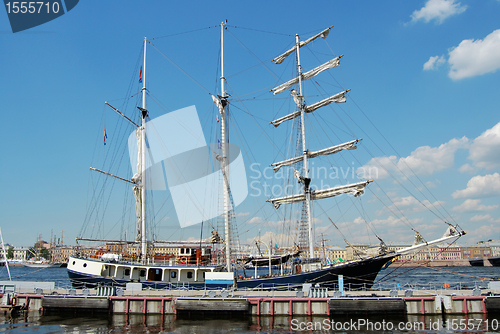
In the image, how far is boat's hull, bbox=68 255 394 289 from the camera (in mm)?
32781

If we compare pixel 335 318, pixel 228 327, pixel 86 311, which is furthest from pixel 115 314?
pixel 335 318

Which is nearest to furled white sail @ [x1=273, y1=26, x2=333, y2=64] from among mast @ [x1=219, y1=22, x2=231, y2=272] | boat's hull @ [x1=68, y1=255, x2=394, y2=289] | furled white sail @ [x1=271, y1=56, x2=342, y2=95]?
furled white sail @ [x1=271, y1=56, x2=342, y2=95]

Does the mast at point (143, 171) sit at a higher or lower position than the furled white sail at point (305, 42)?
lower

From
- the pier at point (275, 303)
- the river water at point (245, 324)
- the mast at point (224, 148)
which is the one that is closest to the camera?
the river water at point (245, 324)

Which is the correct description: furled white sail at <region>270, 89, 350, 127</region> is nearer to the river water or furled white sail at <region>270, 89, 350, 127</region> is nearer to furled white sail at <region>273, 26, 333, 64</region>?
furled white sail at <region>273, 26, 333, 64</region>

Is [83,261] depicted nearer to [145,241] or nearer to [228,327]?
[145,241]

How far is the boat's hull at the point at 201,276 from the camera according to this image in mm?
32781

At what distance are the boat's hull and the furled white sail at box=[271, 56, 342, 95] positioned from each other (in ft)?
85.4

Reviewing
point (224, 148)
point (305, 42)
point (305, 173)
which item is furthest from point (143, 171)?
point (305, 42)

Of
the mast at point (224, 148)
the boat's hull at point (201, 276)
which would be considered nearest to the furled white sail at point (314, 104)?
the mast at point (224, 148)

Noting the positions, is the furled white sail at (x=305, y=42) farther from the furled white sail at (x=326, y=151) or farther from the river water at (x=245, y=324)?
the river water at (x=245, y=324)

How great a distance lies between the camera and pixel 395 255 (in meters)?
34.2

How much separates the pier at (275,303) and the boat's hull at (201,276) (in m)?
4.65

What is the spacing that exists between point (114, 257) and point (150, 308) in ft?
39.7
